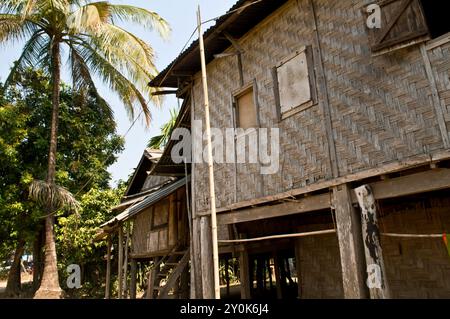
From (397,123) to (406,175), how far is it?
0.59 m

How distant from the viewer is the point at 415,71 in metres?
4.14

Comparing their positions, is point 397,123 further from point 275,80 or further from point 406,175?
point 275,80

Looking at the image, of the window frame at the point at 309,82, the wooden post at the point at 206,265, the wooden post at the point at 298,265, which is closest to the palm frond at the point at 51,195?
the wooden post at the point at 206,265

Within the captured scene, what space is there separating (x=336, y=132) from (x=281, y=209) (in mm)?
1438

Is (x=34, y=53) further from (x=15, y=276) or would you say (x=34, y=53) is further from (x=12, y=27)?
(x=15, y=276)

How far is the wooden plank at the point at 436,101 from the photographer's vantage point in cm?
378

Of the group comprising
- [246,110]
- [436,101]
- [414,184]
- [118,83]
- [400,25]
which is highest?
[118,83]

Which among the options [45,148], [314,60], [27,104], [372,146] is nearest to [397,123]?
[372,146]

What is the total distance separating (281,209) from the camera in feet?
18.4

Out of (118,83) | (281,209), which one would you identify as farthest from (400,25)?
(118,83)

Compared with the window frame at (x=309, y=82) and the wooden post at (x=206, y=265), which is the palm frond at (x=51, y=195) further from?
the window frame at (x=309, y=82)

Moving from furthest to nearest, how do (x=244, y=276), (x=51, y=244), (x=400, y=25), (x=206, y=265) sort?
(x=51, y=244)
(x=244, y=276)
(x=206, y=265)
(x=400, y=25)

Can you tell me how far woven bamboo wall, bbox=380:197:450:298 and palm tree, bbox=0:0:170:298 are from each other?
7.91m

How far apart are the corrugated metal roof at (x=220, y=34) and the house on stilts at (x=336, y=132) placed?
0.02 meters
